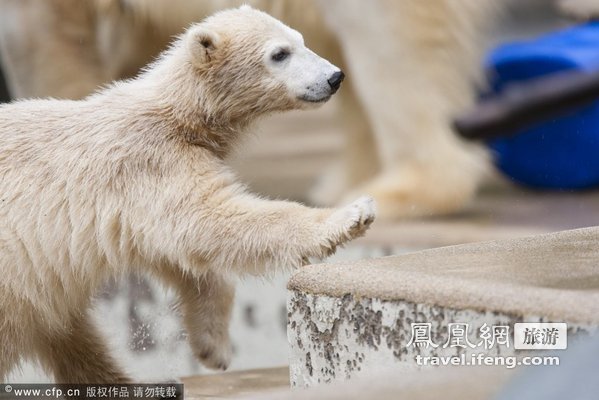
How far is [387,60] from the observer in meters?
4.28

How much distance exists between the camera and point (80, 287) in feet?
8.16

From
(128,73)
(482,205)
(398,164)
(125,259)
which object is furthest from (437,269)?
(128,73)

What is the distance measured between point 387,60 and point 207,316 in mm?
1839

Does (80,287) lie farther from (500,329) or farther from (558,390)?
(558,390)

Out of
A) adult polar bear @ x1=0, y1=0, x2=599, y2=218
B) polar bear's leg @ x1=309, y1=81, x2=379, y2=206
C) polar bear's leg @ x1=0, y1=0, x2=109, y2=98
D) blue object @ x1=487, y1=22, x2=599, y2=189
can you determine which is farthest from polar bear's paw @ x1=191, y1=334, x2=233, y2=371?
blue object @ x1=487, y1=22, x2=599, y2=189

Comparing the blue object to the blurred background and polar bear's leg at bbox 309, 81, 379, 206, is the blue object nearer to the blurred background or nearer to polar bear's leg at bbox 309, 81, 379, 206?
the blurred background

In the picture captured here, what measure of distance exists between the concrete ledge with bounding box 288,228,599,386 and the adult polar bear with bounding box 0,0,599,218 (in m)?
1.88

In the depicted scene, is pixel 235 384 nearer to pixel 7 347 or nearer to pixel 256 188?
pixel 7 347

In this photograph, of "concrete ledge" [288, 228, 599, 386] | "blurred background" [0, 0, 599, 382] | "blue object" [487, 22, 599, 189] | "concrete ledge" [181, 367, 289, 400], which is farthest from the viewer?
"blue object" [487, 22, 599, 189]

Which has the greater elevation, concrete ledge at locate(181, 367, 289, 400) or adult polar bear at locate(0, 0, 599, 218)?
adult polar bear at locate(0, 0, 599, 218)

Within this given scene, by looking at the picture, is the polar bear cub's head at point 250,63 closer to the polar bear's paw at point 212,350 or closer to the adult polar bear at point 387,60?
the polar bear's paw at point 212,350

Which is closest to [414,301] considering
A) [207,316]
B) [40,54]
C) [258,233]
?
[258,233]

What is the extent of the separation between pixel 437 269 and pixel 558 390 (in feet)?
2.45

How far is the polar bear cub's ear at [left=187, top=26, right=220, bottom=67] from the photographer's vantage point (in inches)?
98.0
